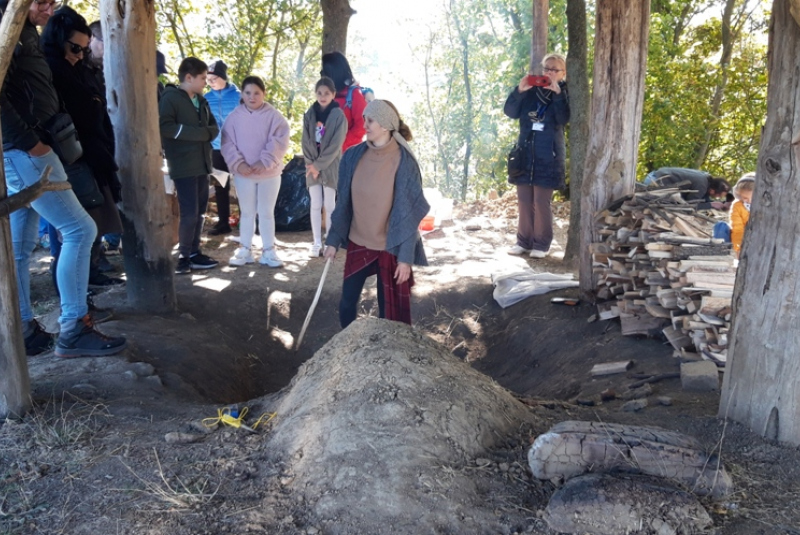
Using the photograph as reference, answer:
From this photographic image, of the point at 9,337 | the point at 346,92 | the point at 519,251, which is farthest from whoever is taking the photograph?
the point at 519,251

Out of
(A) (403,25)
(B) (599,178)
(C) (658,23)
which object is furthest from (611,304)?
(A) (403,25)

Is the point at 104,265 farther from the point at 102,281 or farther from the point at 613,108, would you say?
the point at 613,108

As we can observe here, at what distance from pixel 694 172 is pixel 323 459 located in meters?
8.05

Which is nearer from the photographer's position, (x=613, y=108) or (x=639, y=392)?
(x=639, y=392)

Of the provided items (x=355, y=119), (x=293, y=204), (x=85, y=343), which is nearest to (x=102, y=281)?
(x=85, y=343)

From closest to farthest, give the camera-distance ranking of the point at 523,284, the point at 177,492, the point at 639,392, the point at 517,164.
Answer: the point at 177,492, the point at 639,392, the point at 523,284, the point at 517,164

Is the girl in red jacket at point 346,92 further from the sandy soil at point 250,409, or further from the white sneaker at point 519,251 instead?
the white sneaker at point 519,251

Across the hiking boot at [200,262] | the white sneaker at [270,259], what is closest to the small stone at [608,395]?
the white sneaker at [270,259]

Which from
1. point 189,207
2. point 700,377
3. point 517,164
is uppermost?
point 517,164

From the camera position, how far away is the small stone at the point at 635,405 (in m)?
4.03

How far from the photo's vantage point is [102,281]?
646 centimetres

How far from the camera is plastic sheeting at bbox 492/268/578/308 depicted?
6.61 metres

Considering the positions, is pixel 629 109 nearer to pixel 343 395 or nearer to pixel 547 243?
pixel 547 243

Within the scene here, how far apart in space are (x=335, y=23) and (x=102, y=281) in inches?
200
